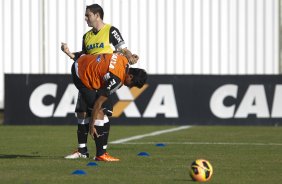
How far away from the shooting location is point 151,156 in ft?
46.6

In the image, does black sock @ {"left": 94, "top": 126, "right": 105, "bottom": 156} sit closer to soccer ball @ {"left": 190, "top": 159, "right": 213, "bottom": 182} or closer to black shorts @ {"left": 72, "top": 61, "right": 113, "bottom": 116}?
black shorts @ {"left": 72, "top": 61, "right": 113, "bottom": 116}

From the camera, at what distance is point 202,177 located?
10742mm

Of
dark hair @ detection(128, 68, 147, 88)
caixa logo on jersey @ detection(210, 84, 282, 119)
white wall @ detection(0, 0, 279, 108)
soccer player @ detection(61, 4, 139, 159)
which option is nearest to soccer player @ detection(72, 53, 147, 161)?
dark hair @ detection(128, 68, 147, 88)

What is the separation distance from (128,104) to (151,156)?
365 inches

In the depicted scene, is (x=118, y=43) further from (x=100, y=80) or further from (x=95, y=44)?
(x=100, y=80)

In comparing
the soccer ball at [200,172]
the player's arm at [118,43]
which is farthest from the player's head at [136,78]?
Answer: the soccer ball at [200,172]

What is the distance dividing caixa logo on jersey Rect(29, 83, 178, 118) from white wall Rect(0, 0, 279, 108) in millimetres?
4188

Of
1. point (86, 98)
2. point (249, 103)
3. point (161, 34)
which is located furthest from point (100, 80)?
point (161, 34)

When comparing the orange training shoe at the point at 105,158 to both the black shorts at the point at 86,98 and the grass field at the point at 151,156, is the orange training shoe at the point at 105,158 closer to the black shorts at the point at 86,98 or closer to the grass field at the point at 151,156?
the grass field at the point at 151,156

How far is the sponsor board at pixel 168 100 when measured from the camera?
23.2 meters

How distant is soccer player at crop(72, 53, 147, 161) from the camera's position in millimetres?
12617

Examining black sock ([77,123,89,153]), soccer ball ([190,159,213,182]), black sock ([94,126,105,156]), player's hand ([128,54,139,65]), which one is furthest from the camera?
black sock ([77,123,89,153])

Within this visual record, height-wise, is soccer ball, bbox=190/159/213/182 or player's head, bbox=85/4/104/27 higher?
player's head, bbox=85/4/104/27

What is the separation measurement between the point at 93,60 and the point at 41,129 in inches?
357
